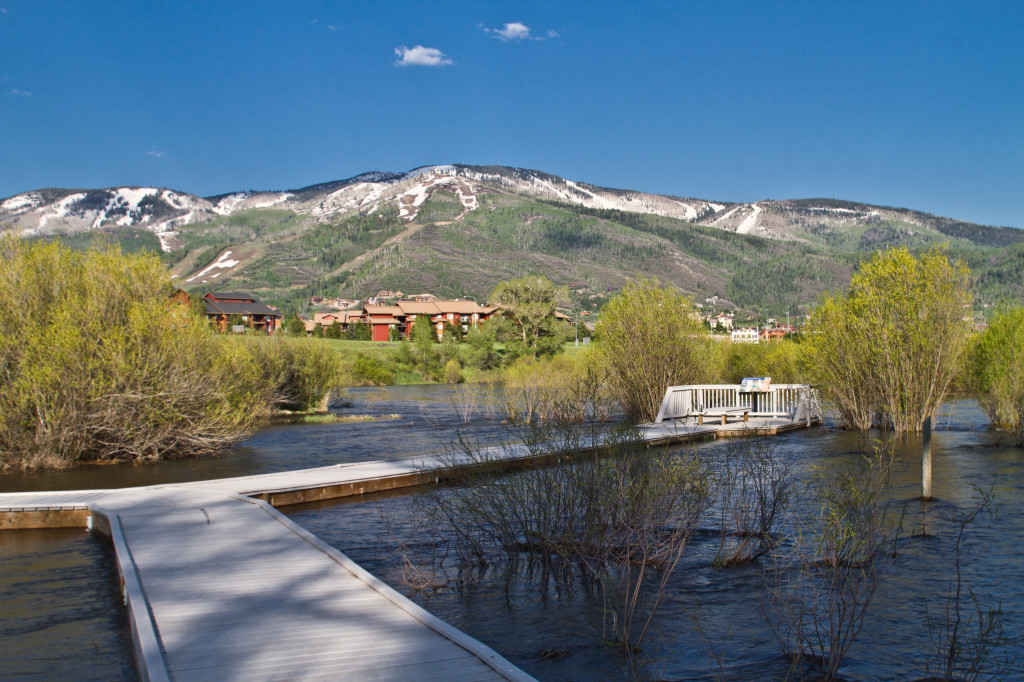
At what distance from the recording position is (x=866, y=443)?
62.7ft

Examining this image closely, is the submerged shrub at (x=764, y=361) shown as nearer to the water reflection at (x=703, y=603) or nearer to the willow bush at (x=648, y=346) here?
the willow bush at (x=648, y=346)

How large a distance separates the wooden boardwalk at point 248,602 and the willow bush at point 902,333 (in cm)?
1398

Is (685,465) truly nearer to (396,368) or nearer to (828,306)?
(828,306)

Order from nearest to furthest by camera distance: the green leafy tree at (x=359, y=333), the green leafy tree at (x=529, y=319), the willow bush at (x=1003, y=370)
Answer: the willow bush at (x=1003, y=370)
the green leafy tree at (x=529, y=319)
the green leafy tree at (x=359, y=333)

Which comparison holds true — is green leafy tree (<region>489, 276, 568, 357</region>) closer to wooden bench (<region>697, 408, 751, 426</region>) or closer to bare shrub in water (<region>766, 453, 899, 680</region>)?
wooden bench (<region>697, 408, 751, 426</region>)

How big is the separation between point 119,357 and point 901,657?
15128mm

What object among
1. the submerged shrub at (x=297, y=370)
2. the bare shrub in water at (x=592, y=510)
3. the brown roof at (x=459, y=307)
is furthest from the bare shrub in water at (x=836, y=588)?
the brown roof at (x=459, y=307)

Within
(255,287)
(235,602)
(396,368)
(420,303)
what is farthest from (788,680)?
(255,287)

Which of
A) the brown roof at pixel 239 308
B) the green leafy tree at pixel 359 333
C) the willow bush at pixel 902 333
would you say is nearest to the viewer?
the willow bush at pixel 902 333

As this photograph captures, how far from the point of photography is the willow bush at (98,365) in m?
16.3

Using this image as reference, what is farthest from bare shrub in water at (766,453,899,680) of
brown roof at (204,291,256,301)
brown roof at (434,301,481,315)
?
brown roof at (204,291,256,301)

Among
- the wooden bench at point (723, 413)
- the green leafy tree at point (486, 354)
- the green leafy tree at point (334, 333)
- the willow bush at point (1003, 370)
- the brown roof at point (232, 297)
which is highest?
the brown roof at point (232, 297)

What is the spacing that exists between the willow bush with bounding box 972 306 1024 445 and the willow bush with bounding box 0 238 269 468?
59.9ft

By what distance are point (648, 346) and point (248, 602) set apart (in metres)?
18.3
